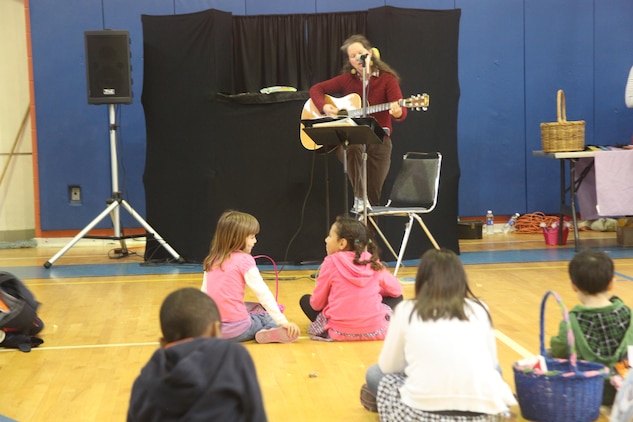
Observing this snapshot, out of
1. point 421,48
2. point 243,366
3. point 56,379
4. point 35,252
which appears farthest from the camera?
point 35,252

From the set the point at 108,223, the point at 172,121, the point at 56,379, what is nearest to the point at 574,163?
the point at 172,121

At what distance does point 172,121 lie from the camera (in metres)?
7.75

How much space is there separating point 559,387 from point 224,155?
4858 millimetres

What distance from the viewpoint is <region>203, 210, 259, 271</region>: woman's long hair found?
15.5ft

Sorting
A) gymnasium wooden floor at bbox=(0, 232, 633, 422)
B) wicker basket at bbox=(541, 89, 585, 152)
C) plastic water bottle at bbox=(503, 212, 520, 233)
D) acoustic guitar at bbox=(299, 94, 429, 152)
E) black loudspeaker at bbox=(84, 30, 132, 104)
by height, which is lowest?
gymnasium wooden floor at bbox=(0, 232, 633, 422)

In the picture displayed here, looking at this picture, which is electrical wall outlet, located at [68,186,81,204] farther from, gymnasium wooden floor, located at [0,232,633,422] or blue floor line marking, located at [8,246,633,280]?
blue floor line marking, located at [8,246,633,280]

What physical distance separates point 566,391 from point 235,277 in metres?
2.00

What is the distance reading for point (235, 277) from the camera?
4738 millimetres

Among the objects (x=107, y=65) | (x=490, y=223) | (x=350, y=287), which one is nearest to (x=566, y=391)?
(x=350, y=287)

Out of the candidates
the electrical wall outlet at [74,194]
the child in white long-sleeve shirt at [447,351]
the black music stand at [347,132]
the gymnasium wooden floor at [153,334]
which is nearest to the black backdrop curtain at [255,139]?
the gymnasium wooden floor at [153,334]

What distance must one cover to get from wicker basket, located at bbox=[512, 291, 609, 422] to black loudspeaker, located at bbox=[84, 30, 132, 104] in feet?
17.5

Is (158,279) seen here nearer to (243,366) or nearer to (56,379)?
(56,379)

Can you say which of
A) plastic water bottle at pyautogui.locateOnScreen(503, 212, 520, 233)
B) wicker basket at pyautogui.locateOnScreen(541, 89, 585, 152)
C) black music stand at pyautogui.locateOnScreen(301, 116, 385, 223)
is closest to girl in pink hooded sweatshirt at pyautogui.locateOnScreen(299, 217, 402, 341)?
black music stand at pyautogui.locateOnScreen(301, 116, 385, 223)

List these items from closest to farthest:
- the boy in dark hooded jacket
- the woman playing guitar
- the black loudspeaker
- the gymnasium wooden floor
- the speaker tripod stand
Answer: the boy in dark hooded jacket, the gymnasium wooden floor, the woman playing guitar, the speaker tripod stand, the black loudspeaker
